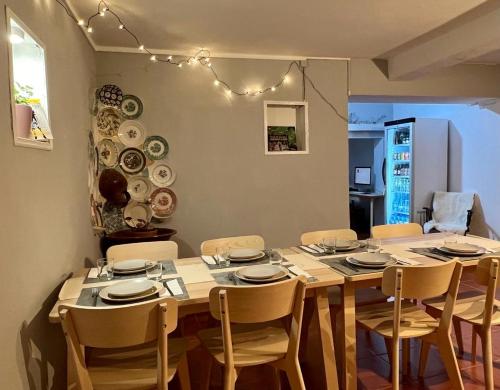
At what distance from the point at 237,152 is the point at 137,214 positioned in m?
1.07

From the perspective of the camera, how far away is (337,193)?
12.8 ft

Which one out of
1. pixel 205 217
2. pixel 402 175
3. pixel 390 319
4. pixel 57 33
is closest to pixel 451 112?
pixel 402 175

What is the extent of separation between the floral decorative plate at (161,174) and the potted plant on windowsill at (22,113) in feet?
5.56

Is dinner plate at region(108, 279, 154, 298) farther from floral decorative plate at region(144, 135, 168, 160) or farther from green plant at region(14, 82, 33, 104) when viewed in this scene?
floral decorative plate at region(144, 135, 168, 160)

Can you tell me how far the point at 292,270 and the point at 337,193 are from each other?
2156 mm

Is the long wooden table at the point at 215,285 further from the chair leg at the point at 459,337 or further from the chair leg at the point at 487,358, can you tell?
the chair leg at the point at 459,337

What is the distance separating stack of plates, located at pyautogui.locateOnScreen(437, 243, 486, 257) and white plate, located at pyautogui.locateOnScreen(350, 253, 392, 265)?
37 cm

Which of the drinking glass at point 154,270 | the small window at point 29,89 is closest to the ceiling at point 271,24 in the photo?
the small window at point 29,89

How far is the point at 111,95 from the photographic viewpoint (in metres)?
3.18

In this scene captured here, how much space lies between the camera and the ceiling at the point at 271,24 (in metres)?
2.45

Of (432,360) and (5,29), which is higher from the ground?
(5,29)

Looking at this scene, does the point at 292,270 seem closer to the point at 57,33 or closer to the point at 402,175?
the point at 57,33

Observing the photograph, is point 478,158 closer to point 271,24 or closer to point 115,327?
A: point 271,24

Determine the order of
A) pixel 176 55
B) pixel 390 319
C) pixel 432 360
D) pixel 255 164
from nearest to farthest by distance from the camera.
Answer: pixel 390 319
pixel 432 360
pixel 176 55
pixel 255 164
